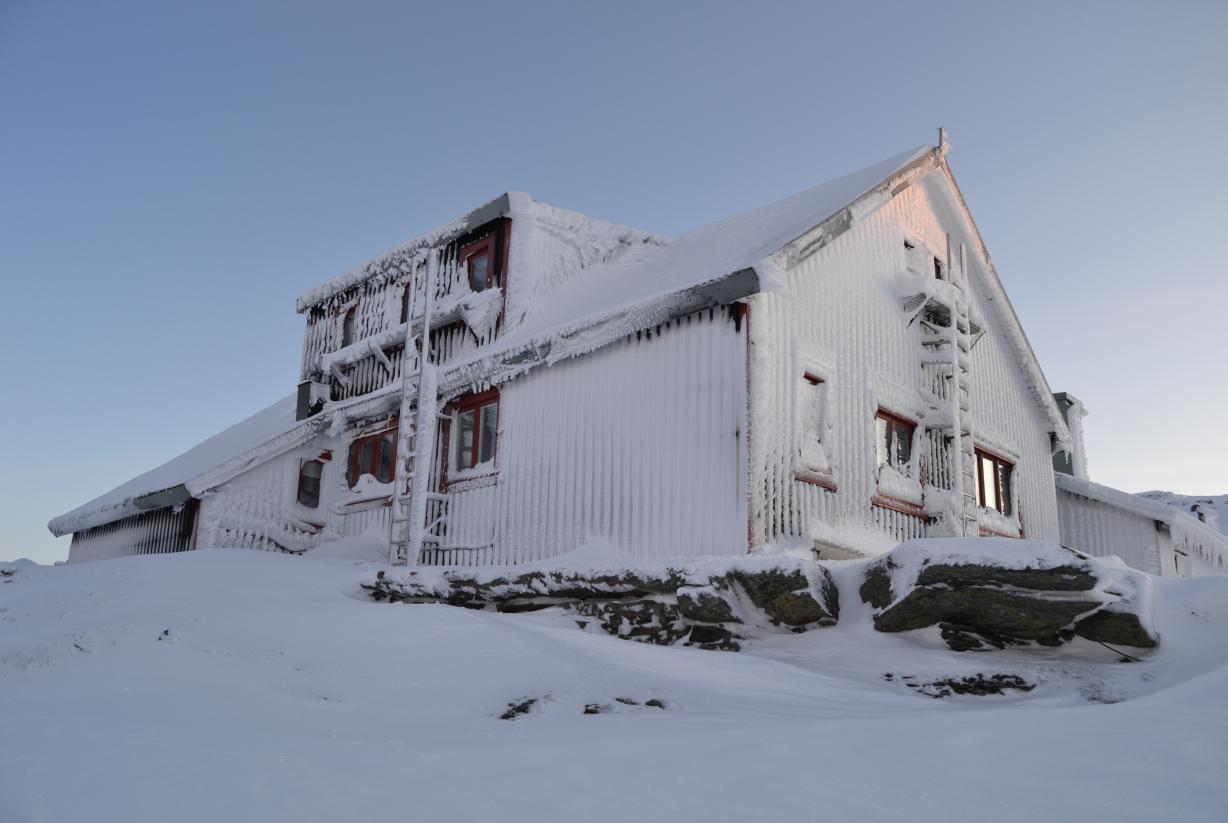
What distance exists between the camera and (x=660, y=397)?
12070 mm

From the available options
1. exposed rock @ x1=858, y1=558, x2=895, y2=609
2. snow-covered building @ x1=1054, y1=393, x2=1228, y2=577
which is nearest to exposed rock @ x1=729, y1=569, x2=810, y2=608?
exposed rock @ x1=858, y1=558, x2=895, y2=609

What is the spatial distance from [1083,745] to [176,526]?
1796 cm

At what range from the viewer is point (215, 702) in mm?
6223

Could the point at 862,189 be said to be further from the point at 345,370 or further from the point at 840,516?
the point at 345,370

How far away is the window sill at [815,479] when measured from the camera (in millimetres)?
11688

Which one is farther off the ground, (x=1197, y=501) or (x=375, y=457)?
(x=1197, y=501)

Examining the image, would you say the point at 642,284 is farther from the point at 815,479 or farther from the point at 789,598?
the point at 789,598

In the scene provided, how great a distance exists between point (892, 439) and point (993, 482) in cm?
345

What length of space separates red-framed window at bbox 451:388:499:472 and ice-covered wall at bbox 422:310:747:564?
399 millimetres

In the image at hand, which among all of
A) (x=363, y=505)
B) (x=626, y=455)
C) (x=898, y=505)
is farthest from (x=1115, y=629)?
(x=363, y=505)

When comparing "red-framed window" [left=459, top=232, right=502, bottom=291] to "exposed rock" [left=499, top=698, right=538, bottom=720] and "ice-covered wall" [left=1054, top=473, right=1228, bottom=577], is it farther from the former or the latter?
"ice-covered wall" [left=1054, top=473, right=1228, bottom=577]

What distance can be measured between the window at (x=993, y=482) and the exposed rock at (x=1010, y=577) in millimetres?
7880

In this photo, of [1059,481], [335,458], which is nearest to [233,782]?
[335,458]

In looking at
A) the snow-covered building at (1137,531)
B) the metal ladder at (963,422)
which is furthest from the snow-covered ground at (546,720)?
the snow-covered building at (1137,531)
